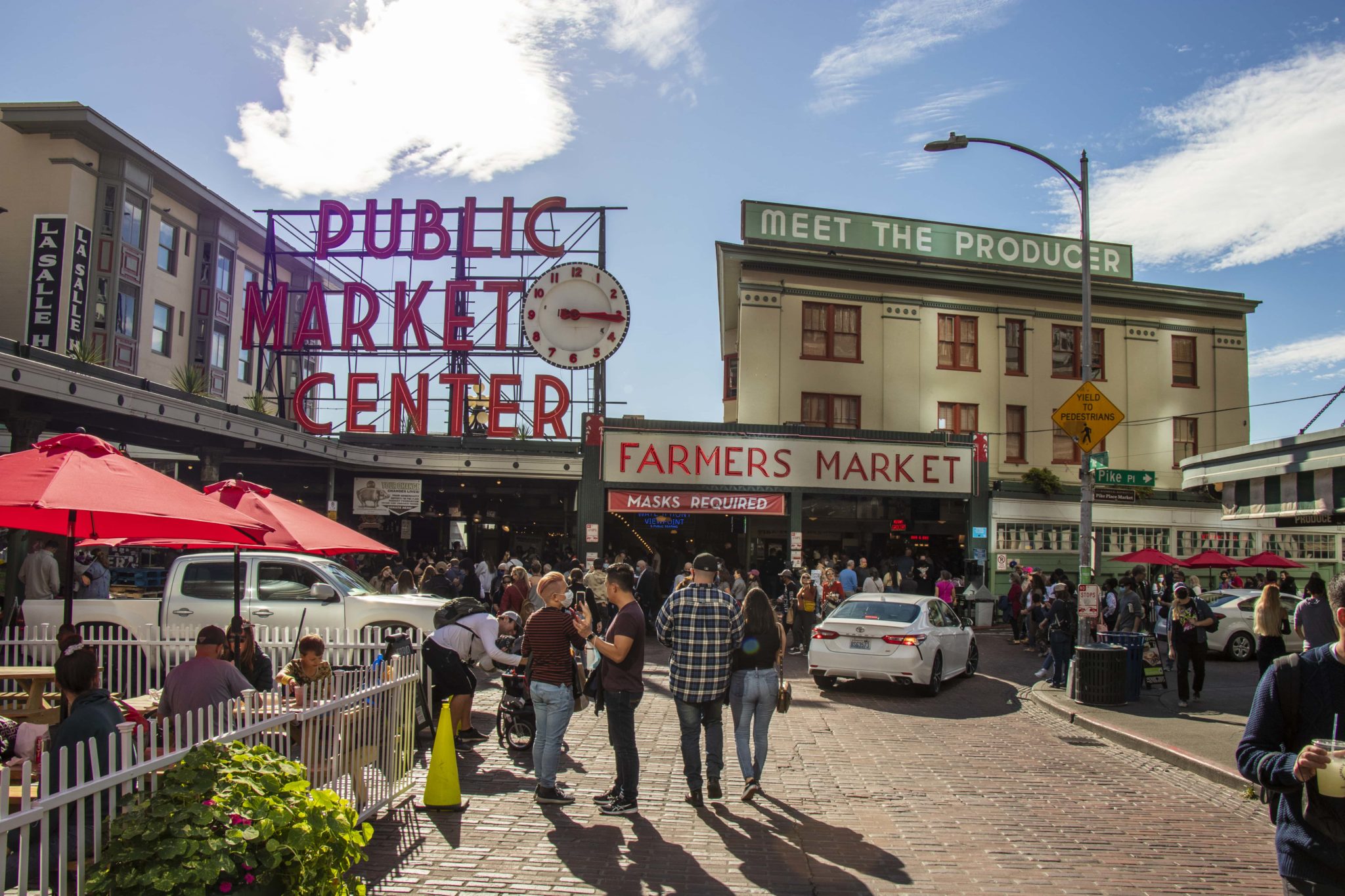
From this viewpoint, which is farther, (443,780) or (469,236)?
(469,236)

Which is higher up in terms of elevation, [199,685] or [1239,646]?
[199,685]

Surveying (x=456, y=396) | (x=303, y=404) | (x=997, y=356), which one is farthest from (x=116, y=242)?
(x=997, y=356)

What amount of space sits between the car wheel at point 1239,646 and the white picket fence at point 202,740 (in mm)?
16458

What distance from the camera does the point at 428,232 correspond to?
3434 centimetres

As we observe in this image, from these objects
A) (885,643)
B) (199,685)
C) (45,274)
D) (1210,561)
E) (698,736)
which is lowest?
(698,736)

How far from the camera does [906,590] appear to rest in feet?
83.4

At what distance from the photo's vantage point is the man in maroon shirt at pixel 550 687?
25.3ft

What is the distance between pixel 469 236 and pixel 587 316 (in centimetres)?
592

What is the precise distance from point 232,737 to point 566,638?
311 cm

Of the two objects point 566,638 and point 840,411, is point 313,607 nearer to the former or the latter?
point 566,638

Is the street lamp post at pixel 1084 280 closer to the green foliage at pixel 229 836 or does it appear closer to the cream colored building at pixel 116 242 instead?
the green foliage at pixel 229 836

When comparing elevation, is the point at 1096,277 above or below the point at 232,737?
above

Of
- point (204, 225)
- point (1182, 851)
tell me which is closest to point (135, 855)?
point (1182, 851)

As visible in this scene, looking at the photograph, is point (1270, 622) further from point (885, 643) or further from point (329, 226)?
point (329, 226)
